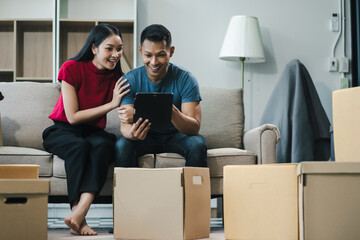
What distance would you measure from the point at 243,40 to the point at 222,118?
807 mm

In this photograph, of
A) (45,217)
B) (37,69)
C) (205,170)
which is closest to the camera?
(45,217)

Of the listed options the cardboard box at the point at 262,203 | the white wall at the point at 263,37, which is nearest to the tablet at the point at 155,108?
the cardboard box at the point at 262,203

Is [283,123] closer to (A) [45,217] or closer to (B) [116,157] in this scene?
(B) [116,157]

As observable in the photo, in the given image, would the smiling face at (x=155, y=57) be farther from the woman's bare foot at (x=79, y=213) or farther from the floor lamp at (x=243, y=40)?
the floor lamp at (x=243, y=40)

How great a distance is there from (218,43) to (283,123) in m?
0.76

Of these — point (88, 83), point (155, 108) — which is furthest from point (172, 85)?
point (88, 83)

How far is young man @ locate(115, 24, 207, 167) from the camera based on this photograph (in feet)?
7.34

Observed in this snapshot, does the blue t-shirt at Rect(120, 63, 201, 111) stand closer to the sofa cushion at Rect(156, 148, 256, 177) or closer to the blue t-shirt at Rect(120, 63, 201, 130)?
the blue t-shirt at Rect(120, 63, 201, 130)

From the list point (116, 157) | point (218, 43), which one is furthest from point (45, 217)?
point (218, 43)

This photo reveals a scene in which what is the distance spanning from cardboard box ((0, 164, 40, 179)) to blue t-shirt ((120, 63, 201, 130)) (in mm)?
552

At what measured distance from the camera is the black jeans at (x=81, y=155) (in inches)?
84.4

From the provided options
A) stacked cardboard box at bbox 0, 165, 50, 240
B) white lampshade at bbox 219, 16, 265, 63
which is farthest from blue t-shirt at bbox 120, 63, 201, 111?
white lampshade at bbox 219, 16, 265, 63

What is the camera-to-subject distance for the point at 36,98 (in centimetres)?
278

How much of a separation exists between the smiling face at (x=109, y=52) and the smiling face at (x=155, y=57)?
12 cm
